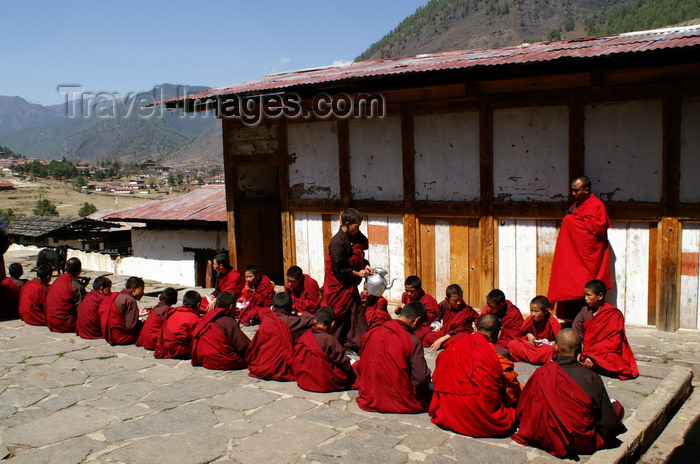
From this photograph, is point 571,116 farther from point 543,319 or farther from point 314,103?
point 314,103

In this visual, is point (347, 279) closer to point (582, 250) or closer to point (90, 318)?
point (582, 250)

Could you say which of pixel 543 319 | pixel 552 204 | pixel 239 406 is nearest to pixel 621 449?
pixel 543 319

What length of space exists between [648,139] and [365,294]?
4.20 metres

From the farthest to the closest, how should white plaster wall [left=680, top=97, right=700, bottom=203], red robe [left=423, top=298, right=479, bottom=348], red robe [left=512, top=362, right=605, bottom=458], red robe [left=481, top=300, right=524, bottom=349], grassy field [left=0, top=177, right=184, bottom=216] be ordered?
1. grassy field [left=0, top=177, right=184, bottom=216]
2. red robe [left=423, top=298, right=479, bottom=348]
3. red robe [left=481, top=300, right=524, bottom=349]
4. white plaster wall [left=680, top=97, right=700, bottom=203]
5. red robe [left=512, top=362, right=605, bottom=458]

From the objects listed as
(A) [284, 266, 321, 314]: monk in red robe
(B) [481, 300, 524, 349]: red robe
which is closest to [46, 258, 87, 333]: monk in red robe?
(A) [284, 266, 321, 314]: monk in red robe

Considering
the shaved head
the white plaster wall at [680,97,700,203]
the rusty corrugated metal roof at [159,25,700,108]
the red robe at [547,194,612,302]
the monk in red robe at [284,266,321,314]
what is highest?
the rusty corrugated metal roof at [159,25,700,108]

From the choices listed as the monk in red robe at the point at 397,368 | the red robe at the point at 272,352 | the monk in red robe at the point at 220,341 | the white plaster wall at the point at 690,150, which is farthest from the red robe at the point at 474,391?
the white plaster wall at the point at 690,150

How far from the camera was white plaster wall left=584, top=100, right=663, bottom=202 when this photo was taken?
691 cm

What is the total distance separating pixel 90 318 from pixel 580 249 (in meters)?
6.55

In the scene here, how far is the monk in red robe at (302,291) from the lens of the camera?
8352 millimetres

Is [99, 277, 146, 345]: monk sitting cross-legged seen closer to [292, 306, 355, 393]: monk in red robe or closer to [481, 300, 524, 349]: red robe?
[292, 306, 355, 393]: monk in red robe

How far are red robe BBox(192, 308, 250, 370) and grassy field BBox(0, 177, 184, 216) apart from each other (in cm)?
5265

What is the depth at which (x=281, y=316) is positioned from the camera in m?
6.42

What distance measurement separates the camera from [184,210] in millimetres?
14383
